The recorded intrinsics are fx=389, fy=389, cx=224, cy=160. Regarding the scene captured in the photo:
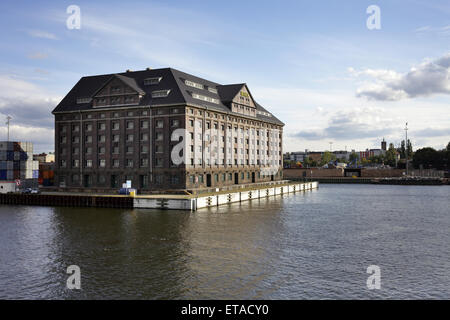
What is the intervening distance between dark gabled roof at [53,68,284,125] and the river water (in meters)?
33.4

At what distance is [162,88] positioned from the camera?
Answer: 3484 inches

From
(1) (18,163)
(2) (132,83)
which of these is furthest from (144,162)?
(1) (18,163)

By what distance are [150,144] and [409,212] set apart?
176ft

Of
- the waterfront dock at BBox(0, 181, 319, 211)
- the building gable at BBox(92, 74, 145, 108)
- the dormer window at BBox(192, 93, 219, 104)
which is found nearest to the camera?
the waterfront dock at BBox(0, 181, 319, 211)

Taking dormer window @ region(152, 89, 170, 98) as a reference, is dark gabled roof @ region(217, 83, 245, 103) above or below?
above

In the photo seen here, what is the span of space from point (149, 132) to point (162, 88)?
417 inches

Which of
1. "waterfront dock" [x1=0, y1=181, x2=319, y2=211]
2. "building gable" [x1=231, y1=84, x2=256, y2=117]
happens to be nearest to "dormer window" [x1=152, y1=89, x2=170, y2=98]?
"building gable" [x1=231, y1=84, x2=256, y2=117]

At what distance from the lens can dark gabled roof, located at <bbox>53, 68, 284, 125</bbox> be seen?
86.3m

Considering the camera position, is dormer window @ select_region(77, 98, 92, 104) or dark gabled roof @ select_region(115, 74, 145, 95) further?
dormer window @ select_region(77, 98, 92, 104)


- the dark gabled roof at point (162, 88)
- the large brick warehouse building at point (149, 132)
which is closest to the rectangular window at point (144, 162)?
the large brick warehouse building at point (149, 132)

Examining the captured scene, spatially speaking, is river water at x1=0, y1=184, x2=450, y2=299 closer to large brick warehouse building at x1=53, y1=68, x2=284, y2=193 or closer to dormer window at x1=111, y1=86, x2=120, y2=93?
→ large brick warehouse building at x1=53, y1=68, x2=284, y2=193

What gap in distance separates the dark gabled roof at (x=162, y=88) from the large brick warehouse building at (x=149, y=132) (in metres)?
0.27

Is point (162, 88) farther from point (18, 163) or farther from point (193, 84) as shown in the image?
point (18, 163)
